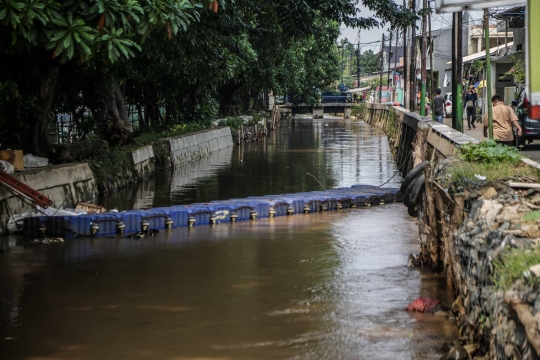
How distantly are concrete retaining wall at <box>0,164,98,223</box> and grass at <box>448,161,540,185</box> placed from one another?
7720mm

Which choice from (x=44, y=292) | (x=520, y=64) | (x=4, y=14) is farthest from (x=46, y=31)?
(x=520, y=64)

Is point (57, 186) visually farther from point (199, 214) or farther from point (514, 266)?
point (514, 266)

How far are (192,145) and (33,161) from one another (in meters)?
13.6

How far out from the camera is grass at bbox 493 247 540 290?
Answer: 5.07m

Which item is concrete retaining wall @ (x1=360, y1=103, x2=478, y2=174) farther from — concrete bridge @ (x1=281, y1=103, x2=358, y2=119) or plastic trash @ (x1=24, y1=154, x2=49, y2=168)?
concrete bridge @ (x1=281, y1=103, x2=358, y2=119)

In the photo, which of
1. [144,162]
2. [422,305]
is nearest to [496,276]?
[422,305]

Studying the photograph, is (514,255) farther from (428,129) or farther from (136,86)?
(136,86)

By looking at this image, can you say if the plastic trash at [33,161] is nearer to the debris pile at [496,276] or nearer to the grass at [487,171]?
the grass at [487,171]

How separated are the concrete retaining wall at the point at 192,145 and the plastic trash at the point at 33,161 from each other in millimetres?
9129

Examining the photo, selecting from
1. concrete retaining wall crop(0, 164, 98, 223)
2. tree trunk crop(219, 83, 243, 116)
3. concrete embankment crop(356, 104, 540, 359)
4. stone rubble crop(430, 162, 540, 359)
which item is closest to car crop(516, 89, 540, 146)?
concrete embankment crop(356, 104, 540, 359)

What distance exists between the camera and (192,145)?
97.9 feet

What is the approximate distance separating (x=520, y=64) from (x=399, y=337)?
84.9 ft

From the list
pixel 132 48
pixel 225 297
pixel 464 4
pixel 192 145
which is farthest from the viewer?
pixel 192 145

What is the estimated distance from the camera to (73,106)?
25641 mm
